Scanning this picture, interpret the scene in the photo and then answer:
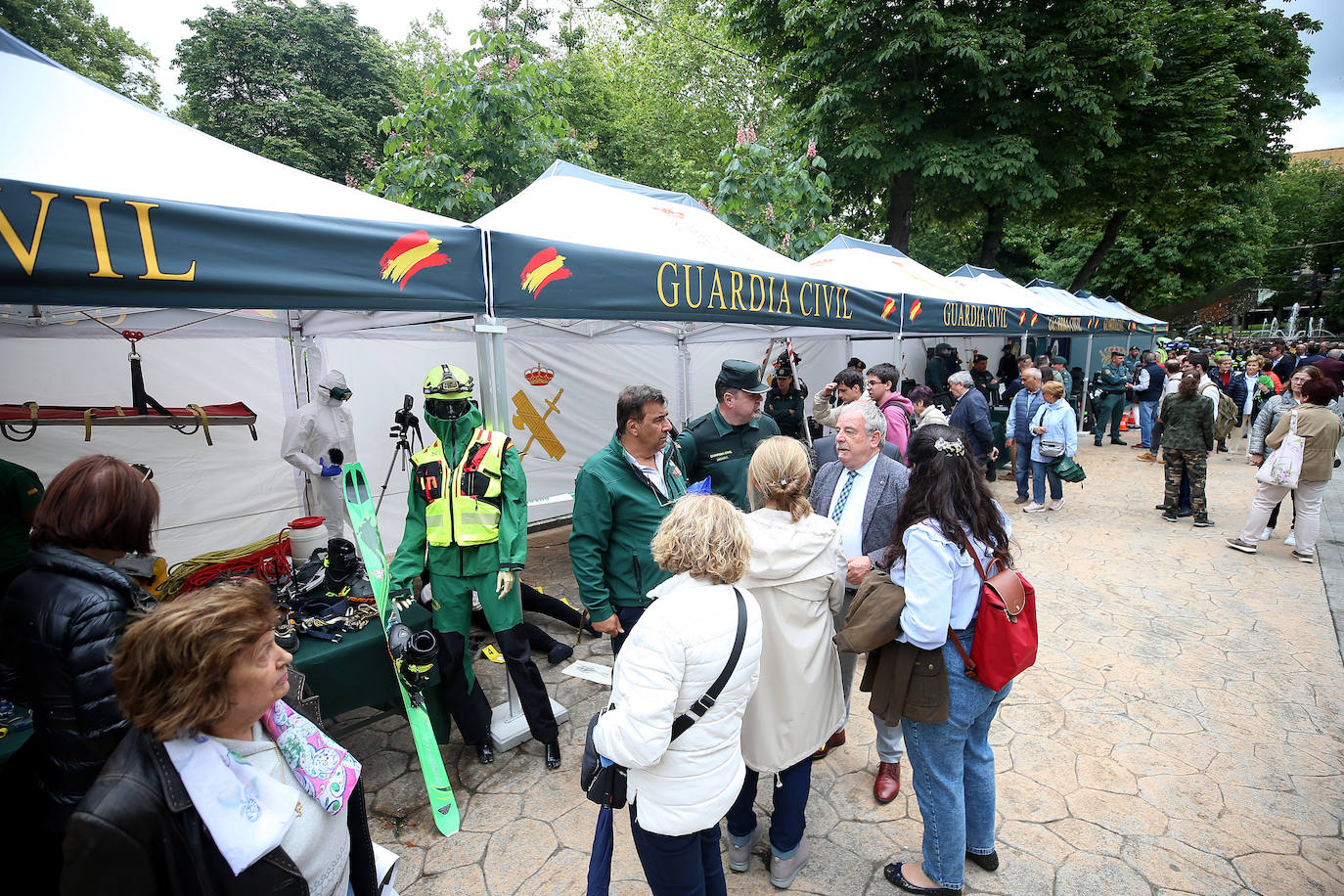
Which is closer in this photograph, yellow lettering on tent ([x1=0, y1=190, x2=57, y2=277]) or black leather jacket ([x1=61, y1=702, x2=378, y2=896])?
black leather jacket ([x1=61, y1=702, x2=378, y2=896])

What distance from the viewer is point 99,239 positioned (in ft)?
5.94

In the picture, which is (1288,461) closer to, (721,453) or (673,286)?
(721,453)

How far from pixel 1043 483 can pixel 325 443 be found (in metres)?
7.72

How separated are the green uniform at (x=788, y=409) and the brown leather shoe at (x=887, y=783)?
Answer: 452cm

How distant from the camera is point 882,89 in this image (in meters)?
11.1

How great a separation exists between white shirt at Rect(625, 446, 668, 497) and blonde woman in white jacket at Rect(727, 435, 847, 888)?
68 cm

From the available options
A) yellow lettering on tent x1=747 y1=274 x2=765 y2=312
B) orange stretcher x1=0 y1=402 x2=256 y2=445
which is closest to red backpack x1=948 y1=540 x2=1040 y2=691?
yellow lettering on tent x1=747 y1=274 x2=765 y2=312

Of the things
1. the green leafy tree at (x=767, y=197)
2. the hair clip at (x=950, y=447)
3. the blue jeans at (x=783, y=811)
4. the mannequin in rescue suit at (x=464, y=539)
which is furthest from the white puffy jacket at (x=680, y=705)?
the green leafy tree at (x=767, y=197)

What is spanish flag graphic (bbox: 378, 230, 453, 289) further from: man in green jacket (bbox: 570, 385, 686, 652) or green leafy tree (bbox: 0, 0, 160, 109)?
green leafy tree (bbox: 0, 0, 160, 109)

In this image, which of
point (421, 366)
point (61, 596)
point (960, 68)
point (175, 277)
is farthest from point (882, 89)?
point (61, 596)

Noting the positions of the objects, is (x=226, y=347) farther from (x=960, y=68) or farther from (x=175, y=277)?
(x=960, y=68)

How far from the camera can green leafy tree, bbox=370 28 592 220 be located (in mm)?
8750

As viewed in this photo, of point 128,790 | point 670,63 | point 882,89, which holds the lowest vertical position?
point 128,790

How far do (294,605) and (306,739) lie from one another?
1718 mm
